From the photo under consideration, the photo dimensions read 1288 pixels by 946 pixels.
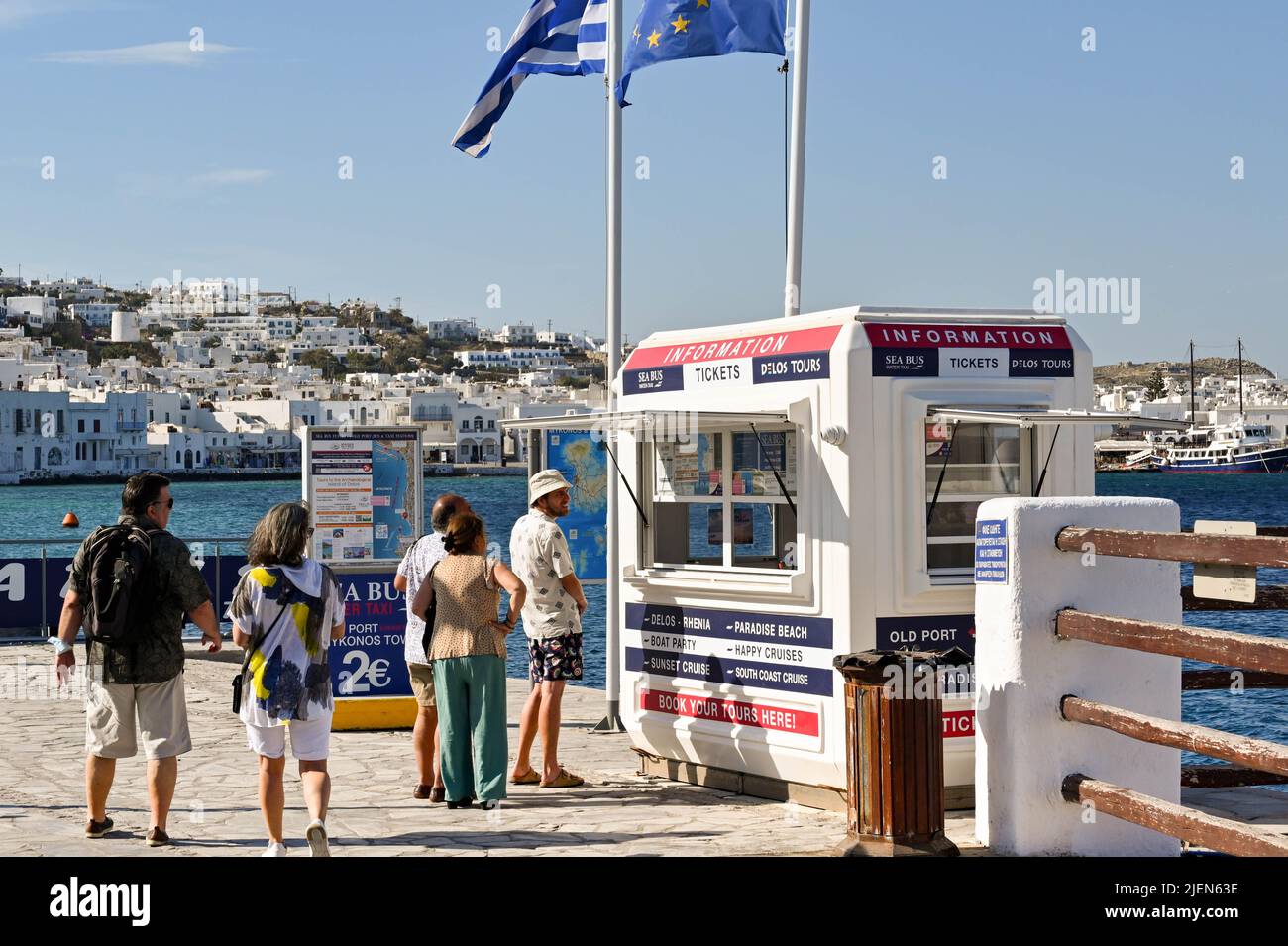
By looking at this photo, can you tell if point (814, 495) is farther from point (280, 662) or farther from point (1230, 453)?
point (1230, 453)

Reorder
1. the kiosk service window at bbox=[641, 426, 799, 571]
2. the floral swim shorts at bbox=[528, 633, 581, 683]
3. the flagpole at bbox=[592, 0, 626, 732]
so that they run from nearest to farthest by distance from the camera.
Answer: the kiosk service window at bbox=[641, 426, 799, 571]
the floral swim shorts at bbox=[528, 633, 581, 683]
the flagpole at bbox=[592, 0, 626, 732]

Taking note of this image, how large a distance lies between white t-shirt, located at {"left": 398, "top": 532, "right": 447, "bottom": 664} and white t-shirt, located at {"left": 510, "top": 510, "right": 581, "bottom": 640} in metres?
0.46

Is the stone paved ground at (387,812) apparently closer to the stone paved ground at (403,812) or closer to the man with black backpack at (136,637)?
the stone paved ground at (403,812)

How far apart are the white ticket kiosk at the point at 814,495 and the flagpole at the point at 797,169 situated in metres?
1.20

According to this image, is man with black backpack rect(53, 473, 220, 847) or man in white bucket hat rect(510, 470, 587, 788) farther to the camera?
man in white bucket hat rect(510, 470, 587, 788)

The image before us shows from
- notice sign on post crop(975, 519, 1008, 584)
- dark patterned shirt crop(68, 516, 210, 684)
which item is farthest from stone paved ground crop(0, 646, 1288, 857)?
notice sign on post crop(975, 519, 1008, 584)

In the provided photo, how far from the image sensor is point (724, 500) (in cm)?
920

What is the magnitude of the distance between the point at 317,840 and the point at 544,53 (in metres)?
7.43

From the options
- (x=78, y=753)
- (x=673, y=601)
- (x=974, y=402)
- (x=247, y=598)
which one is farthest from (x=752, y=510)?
(x=78, y=753)

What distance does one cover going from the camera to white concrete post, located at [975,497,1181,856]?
694 centimetres

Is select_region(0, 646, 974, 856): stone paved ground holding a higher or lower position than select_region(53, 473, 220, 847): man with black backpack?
lower

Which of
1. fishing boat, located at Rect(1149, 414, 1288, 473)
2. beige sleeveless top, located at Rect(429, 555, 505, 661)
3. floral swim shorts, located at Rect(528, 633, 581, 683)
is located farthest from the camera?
fishing boat, located at Rect(1149, 414, 1288, 473)

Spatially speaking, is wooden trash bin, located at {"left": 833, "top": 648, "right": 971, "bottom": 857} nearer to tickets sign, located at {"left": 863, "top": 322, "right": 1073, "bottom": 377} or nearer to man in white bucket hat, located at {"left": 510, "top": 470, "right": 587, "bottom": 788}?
tickets sign, located at {"left": 863, "top": 322, "right": 1073, "bottom": 377}

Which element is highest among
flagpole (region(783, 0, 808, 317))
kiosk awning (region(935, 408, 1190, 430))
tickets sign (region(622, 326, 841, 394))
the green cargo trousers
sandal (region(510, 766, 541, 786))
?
flagpole (region(783, 0, 808, 317))
